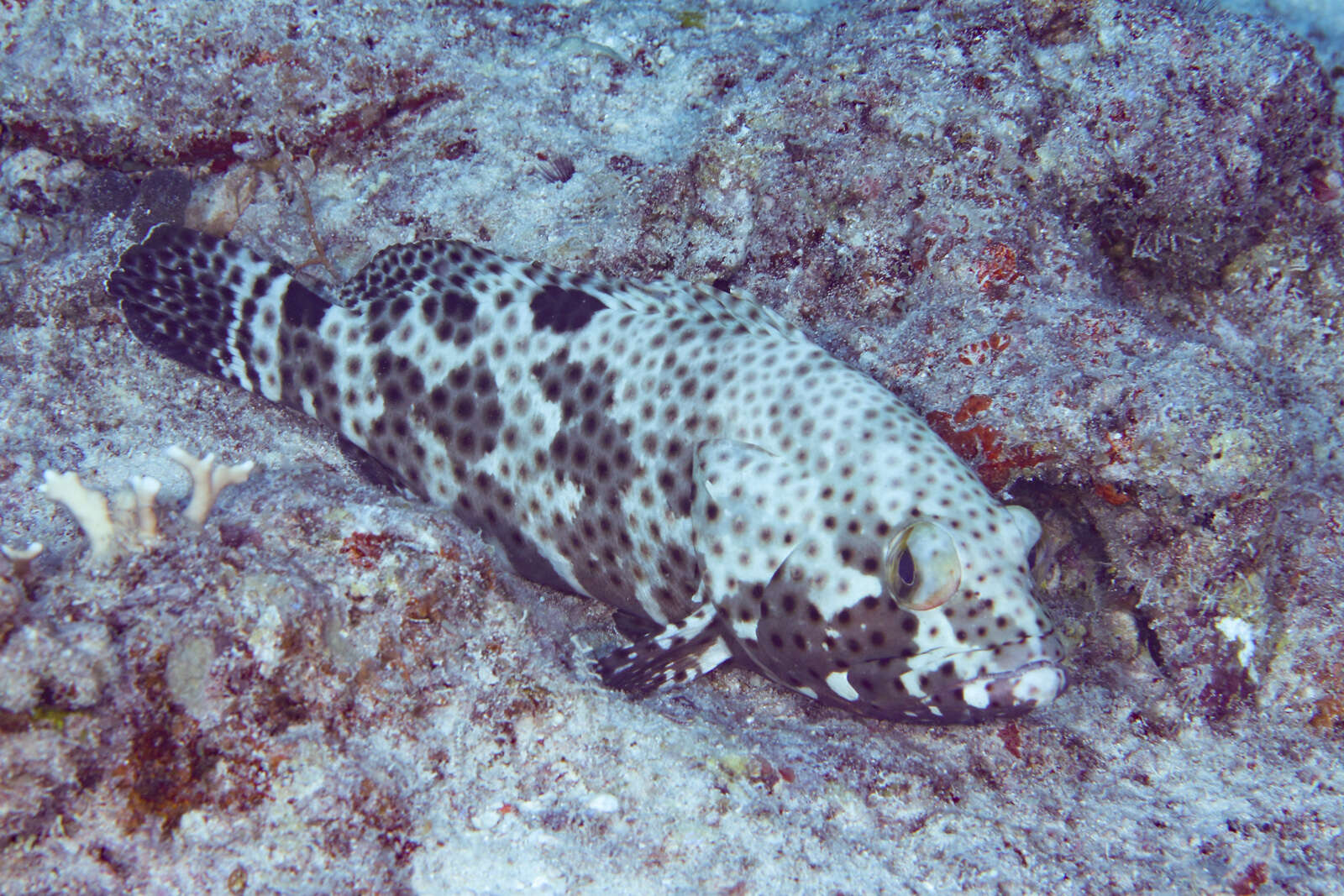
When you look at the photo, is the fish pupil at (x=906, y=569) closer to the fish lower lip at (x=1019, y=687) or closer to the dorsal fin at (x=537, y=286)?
the fish lower lip at (x=1019, y=687)

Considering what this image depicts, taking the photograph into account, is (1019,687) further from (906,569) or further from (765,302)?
(765,302)

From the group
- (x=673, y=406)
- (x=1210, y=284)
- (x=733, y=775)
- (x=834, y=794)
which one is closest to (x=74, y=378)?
(x=673, y=406)

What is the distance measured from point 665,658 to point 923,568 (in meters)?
1.11

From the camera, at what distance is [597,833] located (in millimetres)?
2658

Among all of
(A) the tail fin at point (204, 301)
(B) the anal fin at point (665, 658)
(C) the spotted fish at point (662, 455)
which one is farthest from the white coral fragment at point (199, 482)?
(B) the anal fin at point (665, 658)

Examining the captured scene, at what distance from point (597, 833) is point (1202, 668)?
2830mm

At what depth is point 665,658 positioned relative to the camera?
3219 millimetres

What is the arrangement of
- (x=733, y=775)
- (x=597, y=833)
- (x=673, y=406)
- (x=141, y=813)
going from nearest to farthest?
1. (x=141, y=813)
2. (x=597, y=833)
3. (x=733, y=775)
4. (x=673, y=406)

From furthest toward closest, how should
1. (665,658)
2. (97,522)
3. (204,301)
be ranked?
(204,301) → (665,658) → (97,522)

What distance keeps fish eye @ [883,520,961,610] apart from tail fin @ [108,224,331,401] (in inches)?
122

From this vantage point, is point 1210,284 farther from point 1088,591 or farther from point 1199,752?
point 1199,752

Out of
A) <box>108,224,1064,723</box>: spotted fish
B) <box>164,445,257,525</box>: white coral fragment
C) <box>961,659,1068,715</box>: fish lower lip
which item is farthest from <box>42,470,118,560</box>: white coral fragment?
<box>961,659,1068,715</box>: fish lower lip

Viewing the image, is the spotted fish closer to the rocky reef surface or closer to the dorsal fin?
the dorsal fin

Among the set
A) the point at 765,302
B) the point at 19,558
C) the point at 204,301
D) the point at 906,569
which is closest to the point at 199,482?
the point at 19,558
